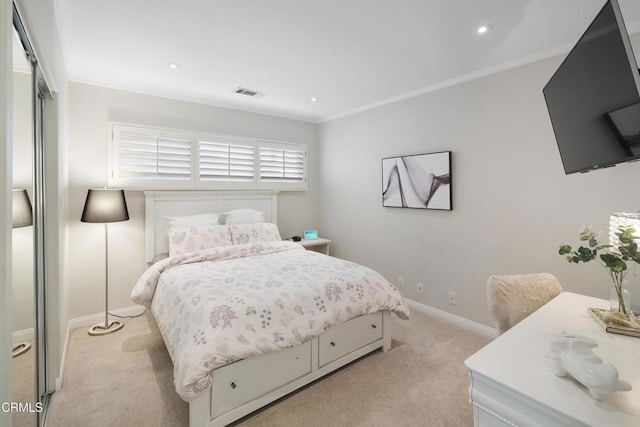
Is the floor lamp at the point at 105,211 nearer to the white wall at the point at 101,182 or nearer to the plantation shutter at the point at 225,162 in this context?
Result: the white wall at the point at 101,182

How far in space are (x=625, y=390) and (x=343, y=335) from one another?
1675 mm

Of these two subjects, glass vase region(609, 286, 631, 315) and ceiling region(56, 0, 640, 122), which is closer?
glass vase region(609, 286, 631, 315)

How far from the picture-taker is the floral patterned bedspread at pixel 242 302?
169cm

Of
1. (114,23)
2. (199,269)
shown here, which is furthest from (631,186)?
(114,23)

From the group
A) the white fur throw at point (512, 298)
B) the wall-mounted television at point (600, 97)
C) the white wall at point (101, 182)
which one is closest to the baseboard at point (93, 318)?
the white wall at point (101, 182)

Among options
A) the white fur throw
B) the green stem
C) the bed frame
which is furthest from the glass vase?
the bed frame

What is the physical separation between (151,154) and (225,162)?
2.81 feet

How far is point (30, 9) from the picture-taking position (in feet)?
3.93

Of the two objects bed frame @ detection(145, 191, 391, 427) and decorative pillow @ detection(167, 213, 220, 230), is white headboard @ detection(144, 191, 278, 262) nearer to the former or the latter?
decorative pillow @ detection(167, 213, 220, 230)

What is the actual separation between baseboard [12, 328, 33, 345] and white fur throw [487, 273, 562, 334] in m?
2.21

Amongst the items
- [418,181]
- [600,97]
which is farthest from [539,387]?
[418,181]

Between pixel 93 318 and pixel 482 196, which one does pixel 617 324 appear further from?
pixel 93 318

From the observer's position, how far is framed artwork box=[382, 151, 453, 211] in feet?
10.4

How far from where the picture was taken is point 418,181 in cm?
342
